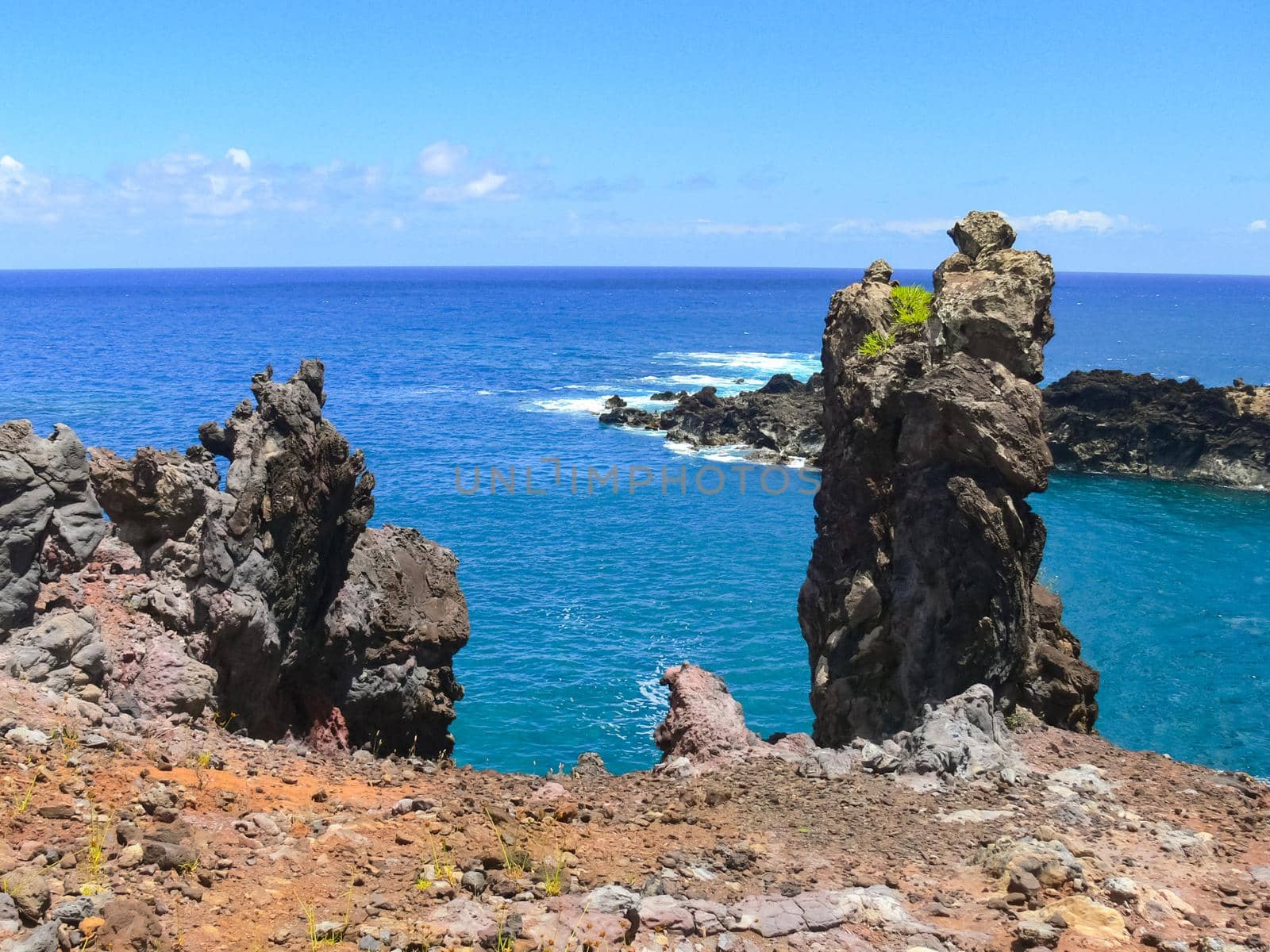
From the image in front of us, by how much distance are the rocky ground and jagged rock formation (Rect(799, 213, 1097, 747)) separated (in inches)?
174

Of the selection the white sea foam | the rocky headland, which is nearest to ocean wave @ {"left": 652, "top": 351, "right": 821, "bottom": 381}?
the white sea foam

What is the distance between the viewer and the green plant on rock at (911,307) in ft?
71.9

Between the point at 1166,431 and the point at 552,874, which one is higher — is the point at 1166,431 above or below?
above

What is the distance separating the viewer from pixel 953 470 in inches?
771

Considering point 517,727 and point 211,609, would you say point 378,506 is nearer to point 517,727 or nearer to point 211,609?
point 517,727

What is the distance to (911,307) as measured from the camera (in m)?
22.2

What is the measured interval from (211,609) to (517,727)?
1549 centimetres

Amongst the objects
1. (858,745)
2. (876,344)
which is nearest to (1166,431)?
(876,344)

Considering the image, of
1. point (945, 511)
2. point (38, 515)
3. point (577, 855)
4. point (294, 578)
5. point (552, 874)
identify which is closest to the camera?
point (552, 874)

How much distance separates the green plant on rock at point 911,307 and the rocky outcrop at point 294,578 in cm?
1143

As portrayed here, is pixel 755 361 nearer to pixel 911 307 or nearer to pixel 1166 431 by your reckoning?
pixel 1166 431

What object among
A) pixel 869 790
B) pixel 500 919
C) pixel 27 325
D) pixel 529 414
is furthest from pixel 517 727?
pixel 27 325

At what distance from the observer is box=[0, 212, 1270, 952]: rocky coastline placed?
32.7ft

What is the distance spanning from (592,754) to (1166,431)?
6085 cm
